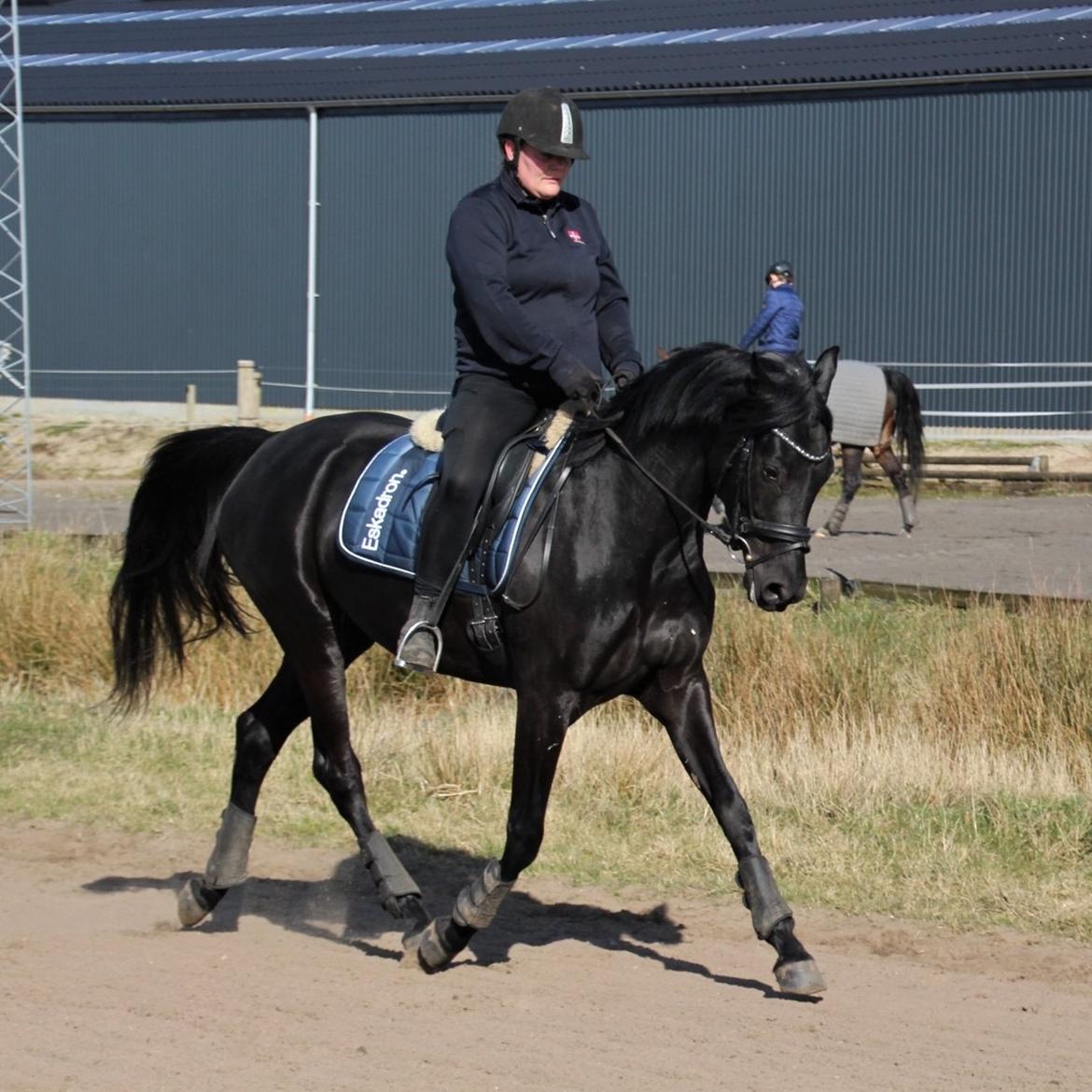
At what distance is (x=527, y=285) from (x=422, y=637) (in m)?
1.27

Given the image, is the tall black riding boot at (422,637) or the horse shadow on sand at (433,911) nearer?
the tall black riding boot at (422,637)

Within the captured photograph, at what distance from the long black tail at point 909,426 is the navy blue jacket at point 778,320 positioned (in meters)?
1.26

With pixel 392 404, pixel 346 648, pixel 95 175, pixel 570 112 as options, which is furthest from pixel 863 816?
pixel 95 175

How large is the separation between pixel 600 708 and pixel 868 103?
66.3ft

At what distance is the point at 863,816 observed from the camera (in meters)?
8.02

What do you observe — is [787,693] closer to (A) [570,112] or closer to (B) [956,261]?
(A) [570,112]

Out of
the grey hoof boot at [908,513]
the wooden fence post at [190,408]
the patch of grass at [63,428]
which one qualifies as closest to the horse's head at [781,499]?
the grey hoof boot at [908,513]

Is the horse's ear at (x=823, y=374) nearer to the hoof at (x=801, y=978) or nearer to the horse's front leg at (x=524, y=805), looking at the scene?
the horse's front leg at (x=524, y=805)

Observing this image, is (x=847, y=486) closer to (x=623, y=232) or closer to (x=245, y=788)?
(x=245, y=788)

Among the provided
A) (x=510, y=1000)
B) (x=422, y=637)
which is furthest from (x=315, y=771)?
(x=510, y=1000)

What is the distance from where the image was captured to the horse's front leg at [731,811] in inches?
227

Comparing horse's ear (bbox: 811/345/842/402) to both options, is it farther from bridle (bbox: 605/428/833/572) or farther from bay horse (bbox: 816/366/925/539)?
bay horse (bbox: 816/366/925/539)

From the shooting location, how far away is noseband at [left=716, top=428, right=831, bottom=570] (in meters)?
5.54

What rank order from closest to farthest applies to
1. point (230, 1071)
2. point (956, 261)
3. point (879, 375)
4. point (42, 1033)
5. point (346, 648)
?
1. point (230, 1071)
2. point (42, 1033)
3. point (346, 648)
4. point (879, 375)
5. point (956, 261)
